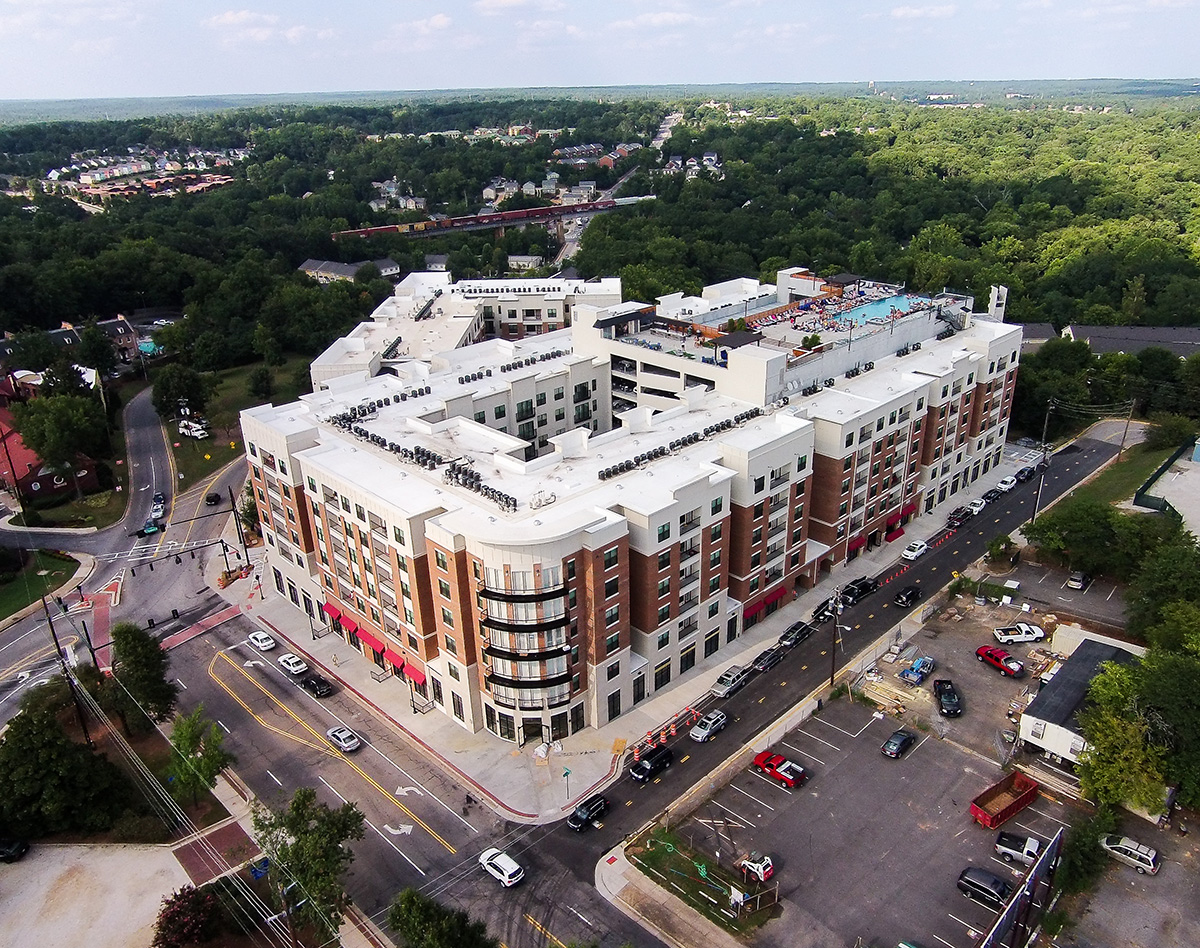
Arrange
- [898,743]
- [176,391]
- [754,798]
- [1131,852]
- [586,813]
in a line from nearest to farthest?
[1131,852]
[586,813]
[754,798]
[898,743]
[176,391]

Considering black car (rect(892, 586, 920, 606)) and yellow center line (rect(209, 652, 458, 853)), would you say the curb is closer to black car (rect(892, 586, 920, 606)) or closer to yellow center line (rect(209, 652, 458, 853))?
yellow center line (rect(209, 652, 458, 853))

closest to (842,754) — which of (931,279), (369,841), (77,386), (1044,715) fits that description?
(1044,715)

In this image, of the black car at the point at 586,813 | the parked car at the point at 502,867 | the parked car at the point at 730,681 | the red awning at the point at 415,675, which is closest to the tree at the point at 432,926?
the parked car at the point at 502,867

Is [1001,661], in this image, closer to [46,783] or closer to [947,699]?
[947,699]

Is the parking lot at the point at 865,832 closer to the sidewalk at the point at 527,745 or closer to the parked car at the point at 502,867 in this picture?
the sidewalk at the point at 527,745

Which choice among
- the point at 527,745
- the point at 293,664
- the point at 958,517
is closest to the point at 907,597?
the point at 958,517
